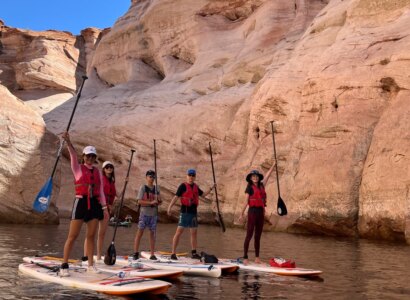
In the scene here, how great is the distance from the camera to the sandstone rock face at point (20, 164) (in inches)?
928

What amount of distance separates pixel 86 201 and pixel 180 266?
101 inches

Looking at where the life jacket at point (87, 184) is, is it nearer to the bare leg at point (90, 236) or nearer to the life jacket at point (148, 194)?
the bare leg at point (90, 236)

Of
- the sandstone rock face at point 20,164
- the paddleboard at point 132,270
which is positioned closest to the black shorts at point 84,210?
the paddleboard at point 132,270

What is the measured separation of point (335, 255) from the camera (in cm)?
1427

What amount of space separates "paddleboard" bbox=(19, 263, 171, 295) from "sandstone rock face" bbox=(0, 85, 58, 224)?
14.9 meters

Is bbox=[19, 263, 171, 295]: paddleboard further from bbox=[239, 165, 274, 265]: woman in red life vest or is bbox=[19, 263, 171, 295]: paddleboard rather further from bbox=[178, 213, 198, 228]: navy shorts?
bbox=[239, 165, 274, 265]: woman in red life vest

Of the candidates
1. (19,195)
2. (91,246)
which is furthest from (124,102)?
(91,246)

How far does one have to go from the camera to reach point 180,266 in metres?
10.6

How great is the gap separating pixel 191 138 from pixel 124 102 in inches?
398

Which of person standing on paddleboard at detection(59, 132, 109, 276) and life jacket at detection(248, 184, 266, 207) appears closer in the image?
person standing on paddleboard at detection(59, 132, 109, 276)

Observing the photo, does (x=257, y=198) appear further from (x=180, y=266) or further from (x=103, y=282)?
(x=103, y=282)

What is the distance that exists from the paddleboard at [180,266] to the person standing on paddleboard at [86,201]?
5.66 feet

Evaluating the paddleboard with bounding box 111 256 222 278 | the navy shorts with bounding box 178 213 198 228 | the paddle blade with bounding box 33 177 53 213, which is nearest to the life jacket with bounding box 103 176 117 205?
the paddleboard with bounding box 111 256 222 278

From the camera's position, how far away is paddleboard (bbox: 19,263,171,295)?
7754 mm
